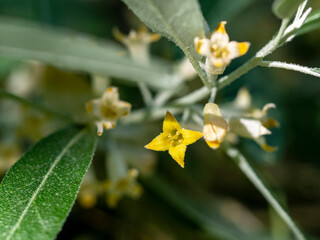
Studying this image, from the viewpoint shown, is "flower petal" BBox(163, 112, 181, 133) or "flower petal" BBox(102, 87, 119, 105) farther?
"flower petal" BBox(102, 87, 119, 105)

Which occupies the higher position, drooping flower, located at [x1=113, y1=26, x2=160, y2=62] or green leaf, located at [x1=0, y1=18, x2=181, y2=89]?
drooping flower, located at [x1=113, y1=26, x2=160, y2=62]

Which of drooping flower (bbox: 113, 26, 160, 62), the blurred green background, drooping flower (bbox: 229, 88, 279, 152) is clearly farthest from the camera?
the blurred green background

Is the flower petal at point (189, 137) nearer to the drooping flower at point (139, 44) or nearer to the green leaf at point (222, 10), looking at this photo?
the drooping flower at point (139, 44)

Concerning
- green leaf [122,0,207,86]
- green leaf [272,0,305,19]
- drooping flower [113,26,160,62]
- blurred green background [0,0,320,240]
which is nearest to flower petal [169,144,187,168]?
green leaf [122,0,207,86]

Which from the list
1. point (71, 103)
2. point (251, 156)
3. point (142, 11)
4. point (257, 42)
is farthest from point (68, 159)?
point (257, 42)

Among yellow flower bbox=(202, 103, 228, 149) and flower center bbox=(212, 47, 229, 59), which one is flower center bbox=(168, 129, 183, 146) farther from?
flower center bbox=(212, 47, 229, 59)

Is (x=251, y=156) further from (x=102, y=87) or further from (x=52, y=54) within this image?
(x=52, y=54)
